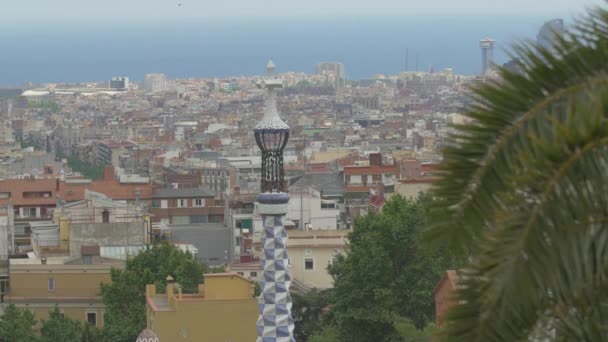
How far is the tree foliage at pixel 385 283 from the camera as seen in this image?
33.9m

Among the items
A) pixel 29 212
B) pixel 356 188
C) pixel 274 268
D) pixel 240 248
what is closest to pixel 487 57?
pixel 274 268

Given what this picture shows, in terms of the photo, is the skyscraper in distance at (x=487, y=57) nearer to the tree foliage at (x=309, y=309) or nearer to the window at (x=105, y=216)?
the tree foliage at (x=309, y=309)

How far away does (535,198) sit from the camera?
19.5 feet

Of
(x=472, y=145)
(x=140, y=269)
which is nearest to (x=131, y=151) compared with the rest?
(x=140, y=269)

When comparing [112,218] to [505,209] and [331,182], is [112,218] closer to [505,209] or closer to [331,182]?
[331,182]

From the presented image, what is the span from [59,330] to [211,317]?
4.54 metres

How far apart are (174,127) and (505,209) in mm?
150746

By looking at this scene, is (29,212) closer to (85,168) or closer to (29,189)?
(29,189)

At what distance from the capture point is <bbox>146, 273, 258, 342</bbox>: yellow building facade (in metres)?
30.8

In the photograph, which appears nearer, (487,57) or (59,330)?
(487,57)

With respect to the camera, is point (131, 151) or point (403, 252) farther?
point (131, 151)

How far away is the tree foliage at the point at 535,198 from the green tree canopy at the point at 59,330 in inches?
1110

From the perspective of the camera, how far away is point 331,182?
74625 millimetres

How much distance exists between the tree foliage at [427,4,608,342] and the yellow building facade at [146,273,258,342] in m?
24.5
